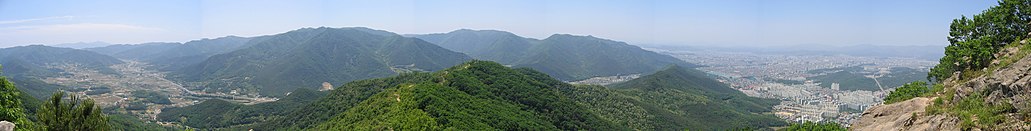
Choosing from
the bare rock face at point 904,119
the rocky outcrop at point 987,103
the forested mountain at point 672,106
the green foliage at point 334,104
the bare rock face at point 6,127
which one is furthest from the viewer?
the forested mountain at point 672,106

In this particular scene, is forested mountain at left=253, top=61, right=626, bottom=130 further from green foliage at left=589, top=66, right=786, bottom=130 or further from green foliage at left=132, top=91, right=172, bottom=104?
green foliage at left=132, top=91, right=172, bottom=104

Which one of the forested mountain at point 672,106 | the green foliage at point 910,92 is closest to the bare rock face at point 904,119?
the green foliage at point 910,92

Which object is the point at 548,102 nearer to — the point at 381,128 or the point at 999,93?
the point at 381,128

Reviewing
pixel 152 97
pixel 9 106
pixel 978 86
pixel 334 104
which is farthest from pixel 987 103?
pixel 152 97

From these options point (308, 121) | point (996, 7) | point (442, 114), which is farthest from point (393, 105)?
point (996, 7)

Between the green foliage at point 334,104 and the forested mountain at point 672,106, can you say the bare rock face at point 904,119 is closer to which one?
the green foliage at point 334,104

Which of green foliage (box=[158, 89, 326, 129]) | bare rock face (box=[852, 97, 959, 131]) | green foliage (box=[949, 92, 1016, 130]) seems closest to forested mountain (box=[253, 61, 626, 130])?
green foliage (box=[158, 89, 326, 129])
